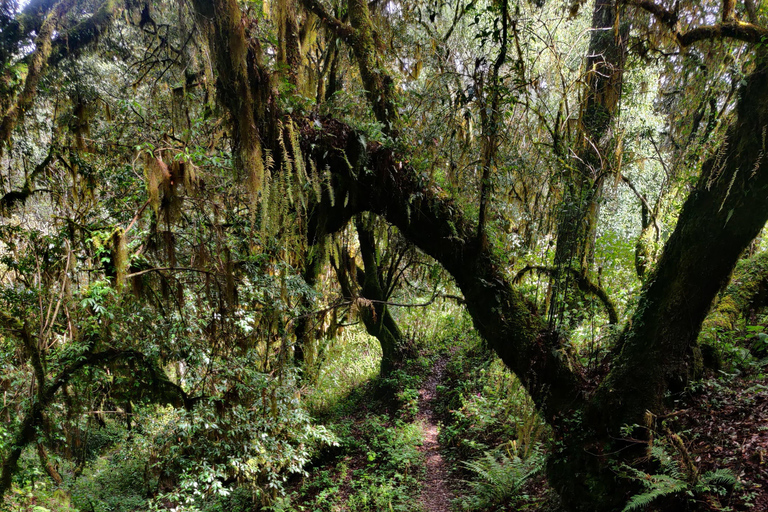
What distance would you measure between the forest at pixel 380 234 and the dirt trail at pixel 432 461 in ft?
0.21

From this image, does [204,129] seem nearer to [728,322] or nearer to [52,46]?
[52,46]

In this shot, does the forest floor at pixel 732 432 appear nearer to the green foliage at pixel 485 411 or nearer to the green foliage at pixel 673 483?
the green foliage at pixel 673 483

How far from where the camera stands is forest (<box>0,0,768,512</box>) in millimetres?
3320

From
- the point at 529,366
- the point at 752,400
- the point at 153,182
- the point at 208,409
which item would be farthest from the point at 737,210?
the point at 208,409

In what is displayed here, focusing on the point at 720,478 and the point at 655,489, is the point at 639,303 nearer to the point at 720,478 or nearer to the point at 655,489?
the point at 720,478

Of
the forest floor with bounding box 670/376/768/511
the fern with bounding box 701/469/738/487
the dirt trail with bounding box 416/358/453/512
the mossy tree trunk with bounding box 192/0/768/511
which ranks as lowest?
the dirt trail with bounding box 416/358/453/512

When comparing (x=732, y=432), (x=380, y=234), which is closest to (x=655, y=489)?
(x=732, y=432)

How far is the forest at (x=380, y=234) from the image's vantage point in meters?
3.32

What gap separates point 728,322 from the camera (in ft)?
13.5

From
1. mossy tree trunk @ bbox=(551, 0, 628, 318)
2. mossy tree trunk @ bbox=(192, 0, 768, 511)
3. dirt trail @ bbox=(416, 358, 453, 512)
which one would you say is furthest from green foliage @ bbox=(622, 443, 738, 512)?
dirt trail @ bbox=(416, 358, 453, 512)

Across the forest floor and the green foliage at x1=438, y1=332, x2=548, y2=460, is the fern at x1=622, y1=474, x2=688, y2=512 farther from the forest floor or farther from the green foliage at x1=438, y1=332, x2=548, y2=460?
the green foliage at x1=438, y1=332, x2=548, y2=460

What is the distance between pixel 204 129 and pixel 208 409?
11.3ft

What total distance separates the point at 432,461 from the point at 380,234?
4.00m

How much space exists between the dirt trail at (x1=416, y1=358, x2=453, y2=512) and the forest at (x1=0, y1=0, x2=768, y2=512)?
0.06 meters
